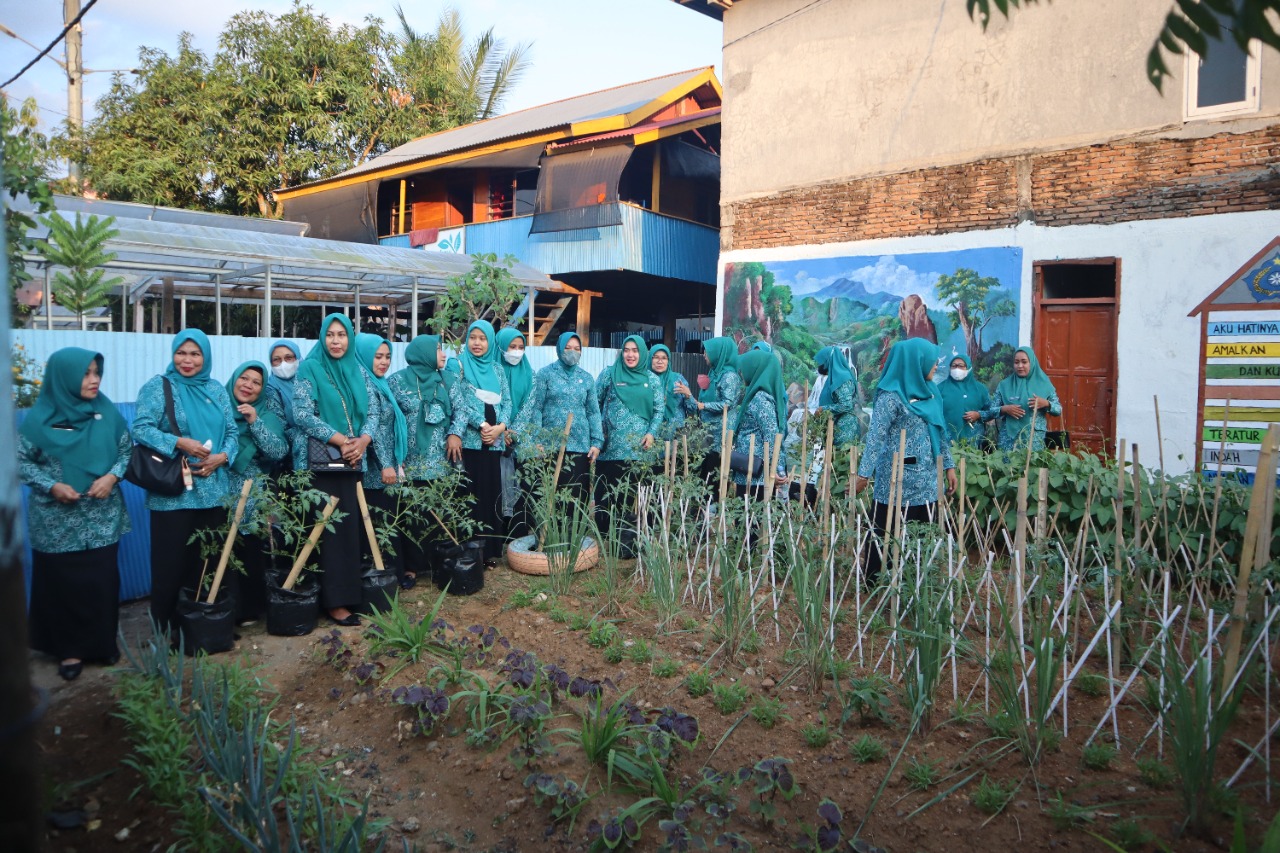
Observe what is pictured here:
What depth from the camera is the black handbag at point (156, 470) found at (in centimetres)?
374

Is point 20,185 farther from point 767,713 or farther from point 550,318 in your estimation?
point 550,318

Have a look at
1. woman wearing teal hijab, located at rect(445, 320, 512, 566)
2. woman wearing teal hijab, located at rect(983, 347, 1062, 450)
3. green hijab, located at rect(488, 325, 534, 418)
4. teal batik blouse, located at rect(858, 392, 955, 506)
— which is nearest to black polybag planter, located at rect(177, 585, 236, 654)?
woman wearing teal hijab, located at rect(445, 320, 512, 566)

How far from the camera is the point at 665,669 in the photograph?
3.31 m

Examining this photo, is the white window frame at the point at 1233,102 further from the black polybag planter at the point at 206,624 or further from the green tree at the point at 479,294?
the black polybag planter at the point at 206,624

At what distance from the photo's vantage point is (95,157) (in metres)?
17.5

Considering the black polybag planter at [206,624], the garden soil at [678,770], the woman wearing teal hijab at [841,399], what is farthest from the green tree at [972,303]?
the black polybag planter at [206,624]

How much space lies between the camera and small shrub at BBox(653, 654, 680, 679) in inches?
130

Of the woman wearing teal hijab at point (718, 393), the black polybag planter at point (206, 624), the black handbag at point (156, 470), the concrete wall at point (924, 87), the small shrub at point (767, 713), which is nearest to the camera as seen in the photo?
the small shrub at point (767, 713)

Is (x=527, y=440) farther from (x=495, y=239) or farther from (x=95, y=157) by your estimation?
(x=95, y=157)

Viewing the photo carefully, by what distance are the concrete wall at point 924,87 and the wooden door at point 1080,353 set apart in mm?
1549

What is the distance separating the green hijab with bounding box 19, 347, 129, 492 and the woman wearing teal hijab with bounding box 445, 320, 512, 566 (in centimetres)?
191

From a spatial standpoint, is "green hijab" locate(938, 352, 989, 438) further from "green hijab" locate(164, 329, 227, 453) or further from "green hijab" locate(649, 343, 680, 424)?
"green hijab" locate(164, 329, 227, 453)

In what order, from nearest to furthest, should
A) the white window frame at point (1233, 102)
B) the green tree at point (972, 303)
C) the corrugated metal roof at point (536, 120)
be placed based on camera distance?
the white window frame at point (1233, 102) → the green tree at point (972, 303) → the corrugated metal roof at point (536, 120)

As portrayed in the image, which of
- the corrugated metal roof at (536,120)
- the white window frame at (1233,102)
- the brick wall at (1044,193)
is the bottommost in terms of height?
the brick wall at (1044,193)
